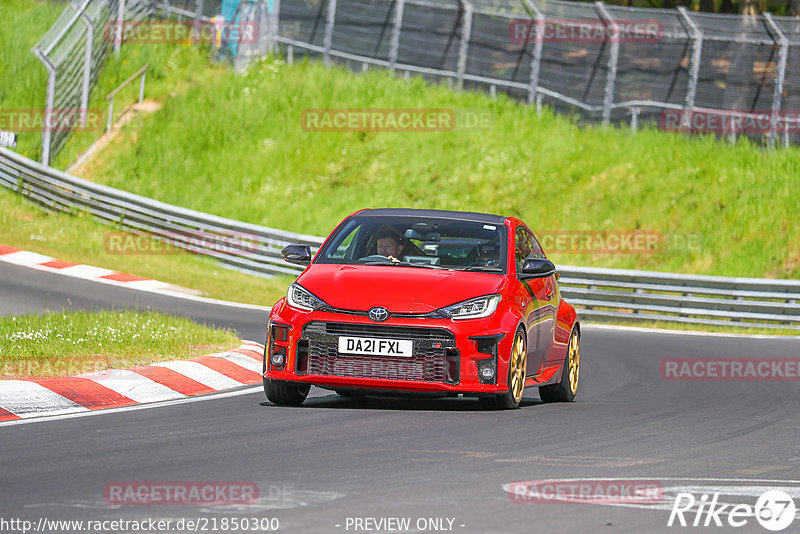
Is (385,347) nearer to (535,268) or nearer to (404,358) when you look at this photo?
(404,358)

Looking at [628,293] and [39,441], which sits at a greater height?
[39,441]

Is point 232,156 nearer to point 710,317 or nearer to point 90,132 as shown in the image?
point 90,132

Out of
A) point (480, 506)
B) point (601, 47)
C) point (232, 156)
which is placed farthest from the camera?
point (232, 156)

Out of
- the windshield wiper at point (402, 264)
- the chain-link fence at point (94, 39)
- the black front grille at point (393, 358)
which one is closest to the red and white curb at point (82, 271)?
the chain-link fence at point (94, 39)

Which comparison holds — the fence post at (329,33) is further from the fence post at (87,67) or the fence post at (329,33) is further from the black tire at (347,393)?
the black tire at (347,393)

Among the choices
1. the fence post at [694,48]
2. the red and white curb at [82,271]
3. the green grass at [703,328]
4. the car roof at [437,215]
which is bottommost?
the red and white curb at [82,271]

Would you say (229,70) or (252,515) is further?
(229,70)

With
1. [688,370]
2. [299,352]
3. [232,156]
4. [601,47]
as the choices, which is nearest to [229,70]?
[232,156]

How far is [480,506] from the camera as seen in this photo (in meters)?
6.30

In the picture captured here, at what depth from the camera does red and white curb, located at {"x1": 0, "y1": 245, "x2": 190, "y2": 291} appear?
2316 centimetres

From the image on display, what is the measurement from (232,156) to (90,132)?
157 inches

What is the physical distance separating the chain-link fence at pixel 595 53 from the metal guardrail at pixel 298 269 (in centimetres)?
610

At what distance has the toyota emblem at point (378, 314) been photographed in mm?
9617

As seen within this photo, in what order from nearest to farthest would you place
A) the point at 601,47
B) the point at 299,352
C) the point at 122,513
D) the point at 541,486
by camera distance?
1. the point at 122,513
2. the point at 541,486
3. the point at 299,352
4. the point at 601,47
